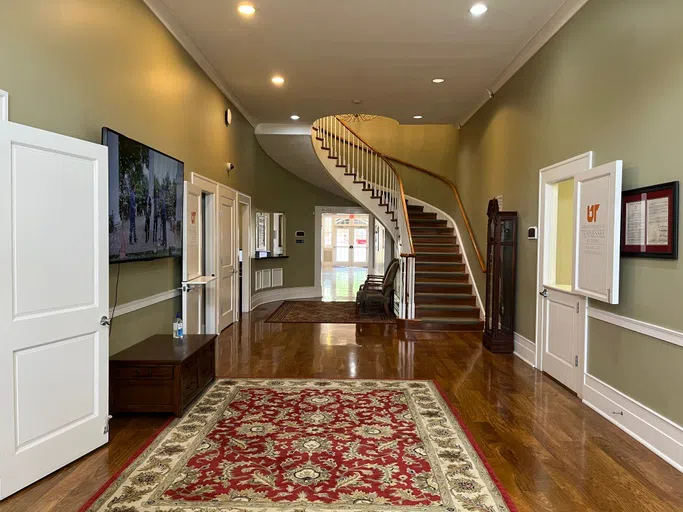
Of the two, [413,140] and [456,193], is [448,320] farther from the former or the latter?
[413,140]

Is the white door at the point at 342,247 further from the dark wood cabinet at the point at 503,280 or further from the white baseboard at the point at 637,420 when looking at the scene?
the white baseboard at the point at 637,420

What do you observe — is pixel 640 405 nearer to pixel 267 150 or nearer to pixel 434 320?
pixel 434 320

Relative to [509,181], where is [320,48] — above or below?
above

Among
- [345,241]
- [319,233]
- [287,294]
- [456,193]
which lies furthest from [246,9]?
[345,241]

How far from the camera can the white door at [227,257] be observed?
6527 mm

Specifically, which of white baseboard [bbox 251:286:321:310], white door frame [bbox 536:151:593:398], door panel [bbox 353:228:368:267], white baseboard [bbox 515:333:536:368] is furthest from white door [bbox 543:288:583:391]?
door panel [bbox 353:228:368:267]

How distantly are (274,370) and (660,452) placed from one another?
327 centimetres

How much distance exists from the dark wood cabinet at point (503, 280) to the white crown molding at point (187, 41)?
3.87 m

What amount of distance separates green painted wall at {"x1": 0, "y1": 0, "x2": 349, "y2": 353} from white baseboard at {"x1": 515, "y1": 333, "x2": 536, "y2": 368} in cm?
390

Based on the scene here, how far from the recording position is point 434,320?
6906 mm

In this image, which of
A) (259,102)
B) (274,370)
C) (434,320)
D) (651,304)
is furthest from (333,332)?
(651,304)

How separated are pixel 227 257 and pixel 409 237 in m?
2.81

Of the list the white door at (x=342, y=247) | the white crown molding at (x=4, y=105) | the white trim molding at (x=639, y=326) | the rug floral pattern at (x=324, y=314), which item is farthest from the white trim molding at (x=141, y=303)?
the white door at (x=342, y=247)

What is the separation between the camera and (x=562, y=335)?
14.4 feet
